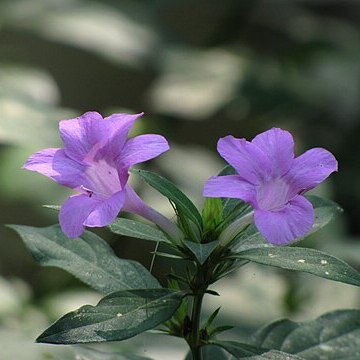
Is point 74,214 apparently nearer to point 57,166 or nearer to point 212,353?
point 57,166

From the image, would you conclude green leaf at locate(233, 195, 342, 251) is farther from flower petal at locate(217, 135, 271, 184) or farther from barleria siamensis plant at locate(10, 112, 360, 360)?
flower petal at locate(217, 135, 271, 184)

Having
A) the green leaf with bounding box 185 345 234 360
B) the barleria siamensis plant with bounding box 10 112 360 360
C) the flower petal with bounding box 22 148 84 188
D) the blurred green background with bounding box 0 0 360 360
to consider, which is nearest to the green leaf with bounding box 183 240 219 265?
the barleria siamensis plant with bounding box 10 112 360 360

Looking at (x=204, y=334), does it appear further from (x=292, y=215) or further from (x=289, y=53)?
(x=289, y=53)

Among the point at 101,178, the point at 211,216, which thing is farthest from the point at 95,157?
the point at 211,216

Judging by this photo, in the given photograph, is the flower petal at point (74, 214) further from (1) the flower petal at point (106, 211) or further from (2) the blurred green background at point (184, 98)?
(2) the blurred green background at point (184, 98)

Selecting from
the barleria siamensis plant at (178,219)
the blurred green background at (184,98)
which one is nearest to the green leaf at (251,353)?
the barleria siamensis plant at (178,219)

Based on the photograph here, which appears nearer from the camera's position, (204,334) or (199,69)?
(204,334)

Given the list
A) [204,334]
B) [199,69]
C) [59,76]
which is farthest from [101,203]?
[59,76]
